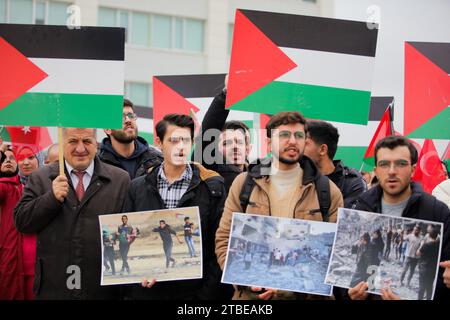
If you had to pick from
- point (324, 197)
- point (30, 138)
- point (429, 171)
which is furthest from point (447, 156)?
point (30, 138)

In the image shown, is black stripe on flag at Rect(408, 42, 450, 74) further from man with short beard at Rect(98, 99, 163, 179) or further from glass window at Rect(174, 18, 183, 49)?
glass window at Rect(174, 18, 183, 49)

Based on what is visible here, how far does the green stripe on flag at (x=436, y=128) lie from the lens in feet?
22.4

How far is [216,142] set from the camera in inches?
261

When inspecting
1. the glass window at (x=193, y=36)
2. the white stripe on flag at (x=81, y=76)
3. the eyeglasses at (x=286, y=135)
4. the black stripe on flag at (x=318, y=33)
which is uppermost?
the glass window at (x=193, y=36)

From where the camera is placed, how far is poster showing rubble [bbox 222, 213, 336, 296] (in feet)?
15.5

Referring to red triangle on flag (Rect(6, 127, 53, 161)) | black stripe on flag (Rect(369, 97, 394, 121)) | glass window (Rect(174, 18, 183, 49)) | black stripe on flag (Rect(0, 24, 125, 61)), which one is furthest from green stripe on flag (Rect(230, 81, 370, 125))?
glass window (Rect(174, 18, 183, 49))

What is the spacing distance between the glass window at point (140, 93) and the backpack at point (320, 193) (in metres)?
27.2

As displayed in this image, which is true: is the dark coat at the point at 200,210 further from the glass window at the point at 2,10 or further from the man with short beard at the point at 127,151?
the glass window at the point at 2,10

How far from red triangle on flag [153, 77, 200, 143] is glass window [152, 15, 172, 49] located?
24094mm

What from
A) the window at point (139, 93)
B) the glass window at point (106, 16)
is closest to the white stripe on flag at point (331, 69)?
the window at point (139, 93)

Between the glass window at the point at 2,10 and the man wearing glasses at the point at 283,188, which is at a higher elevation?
the glass window at the point at 2,10

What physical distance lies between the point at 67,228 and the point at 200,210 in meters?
0.98

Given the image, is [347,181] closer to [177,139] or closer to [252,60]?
[252,60]

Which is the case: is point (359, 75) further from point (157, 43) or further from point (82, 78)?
point (157, 43)
